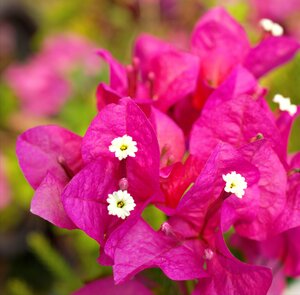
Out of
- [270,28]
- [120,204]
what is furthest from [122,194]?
[270,28]

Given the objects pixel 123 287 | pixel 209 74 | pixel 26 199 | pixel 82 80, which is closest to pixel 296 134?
pixel 209 74

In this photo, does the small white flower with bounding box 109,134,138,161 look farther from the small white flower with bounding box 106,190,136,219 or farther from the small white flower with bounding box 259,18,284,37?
the small white flower with bounding box 259,18,284,37

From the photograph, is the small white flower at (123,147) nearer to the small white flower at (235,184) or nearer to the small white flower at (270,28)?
the small white flower at (235,184)

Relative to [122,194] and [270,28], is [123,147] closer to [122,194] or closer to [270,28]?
[122,194]

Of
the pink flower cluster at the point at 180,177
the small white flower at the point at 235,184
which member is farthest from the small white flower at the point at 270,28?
the small white flower at the point at 235,184

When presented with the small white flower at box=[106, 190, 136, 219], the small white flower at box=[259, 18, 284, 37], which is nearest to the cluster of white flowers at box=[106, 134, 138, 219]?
the small white flower at box=[106, 190, 136, 219]

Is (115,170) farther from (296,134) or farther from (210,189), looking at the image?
(296,134)
